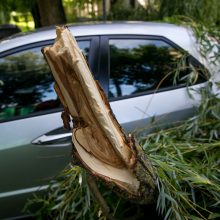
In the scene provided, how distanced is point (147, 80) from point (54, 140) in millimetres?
835

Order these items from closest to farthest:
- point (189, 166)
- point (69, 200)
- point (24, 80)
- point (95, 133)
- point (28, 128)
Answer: point (95, 133) < point (189, 166) < point (69, 200) < point (28, 128) < point (24, 80)

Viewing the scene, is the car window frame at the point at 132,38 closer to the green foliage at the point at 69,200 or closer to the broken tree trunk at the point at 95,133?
the green foliage at the point at 69,200

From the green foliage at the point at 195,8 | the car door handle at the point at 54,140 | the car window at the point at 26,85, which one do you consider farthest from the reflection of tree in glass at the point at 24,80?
the green foliage at the point at 195,8

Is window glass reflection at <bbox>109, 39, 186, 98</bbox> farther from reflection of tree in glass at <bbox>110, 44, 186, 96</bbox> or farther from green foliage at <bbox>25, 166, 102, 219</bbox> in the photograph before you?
green foliage at <bbox>25, 166, 102, 219</bbox>

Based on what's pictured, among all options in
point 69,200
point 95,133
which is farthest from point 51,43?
point 95,133

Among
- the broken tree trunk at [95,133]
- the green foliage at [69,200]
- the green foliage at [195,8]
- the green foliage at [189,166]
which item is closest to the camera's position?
the broken tree trunk at [95,133]

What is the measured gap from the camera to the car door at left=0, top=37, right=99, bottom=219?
2.88m

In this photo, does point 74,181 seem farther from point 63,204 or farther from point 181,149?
point 181,149

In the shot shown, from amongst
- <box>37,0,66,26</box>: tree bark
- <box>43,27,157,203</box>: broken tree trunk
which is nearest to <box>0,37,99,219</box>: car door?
<box>43,27,157,203</box>: broken tree trunk

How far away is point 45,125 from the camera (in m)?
2.90

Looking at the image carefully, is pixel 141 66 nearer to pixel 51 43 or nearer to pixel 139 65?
pixel 139 65

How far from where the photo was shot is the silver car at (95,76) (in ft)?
9.53

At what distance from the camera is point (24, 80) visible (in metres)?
3.13

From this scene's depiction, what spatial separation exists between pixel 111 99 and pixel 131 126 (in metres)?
0.24
